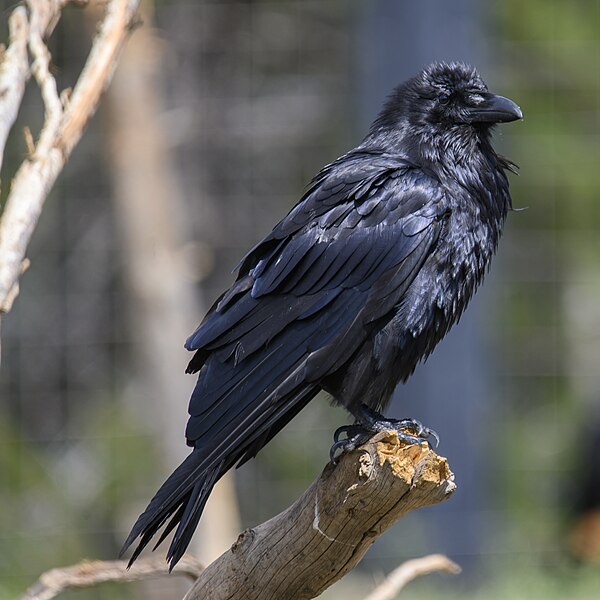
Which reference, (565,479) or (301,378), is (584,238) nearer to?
(565,479)

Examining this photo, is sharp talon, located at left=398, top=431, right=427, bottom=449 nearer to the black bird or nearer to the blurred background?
the black bird

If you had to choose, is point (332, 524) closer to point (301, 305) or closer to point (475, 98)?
point (301, 305)

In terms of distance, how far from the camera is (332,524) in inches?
102

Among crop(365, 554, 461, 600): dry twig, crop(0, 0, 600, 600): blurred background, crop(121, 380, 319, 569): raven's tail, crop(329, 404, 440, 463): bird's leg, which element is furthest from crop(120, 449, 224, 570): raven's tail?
crop(0, 0, 600, 600): blurred background

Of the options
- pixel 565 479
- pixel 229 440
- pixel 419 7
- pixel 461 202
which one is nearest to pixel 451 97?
pixel 461 202

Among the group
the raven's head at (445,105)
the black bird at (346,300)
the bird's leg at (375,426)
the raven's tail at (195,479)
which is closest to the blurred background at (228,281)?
the raven's head at (445,105)

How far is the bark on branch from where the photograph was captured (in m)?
2.59

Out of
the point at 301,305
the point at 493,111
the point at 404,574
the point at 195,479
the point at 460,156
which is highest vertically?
the point at 493,111

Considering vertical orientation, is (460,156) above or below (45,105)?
below

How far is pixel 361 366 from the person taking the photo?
309 centimetres

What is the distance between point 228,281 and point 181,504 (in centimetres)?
394

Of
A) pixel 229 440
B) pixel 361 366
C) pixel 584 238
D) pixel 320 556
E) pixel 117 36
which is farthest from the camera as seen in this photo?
pixel 584 238

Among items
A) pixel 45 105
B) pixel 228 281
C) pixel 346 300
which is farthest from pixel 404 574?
pixel 228 281

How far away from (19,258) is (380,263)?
0.89 m
